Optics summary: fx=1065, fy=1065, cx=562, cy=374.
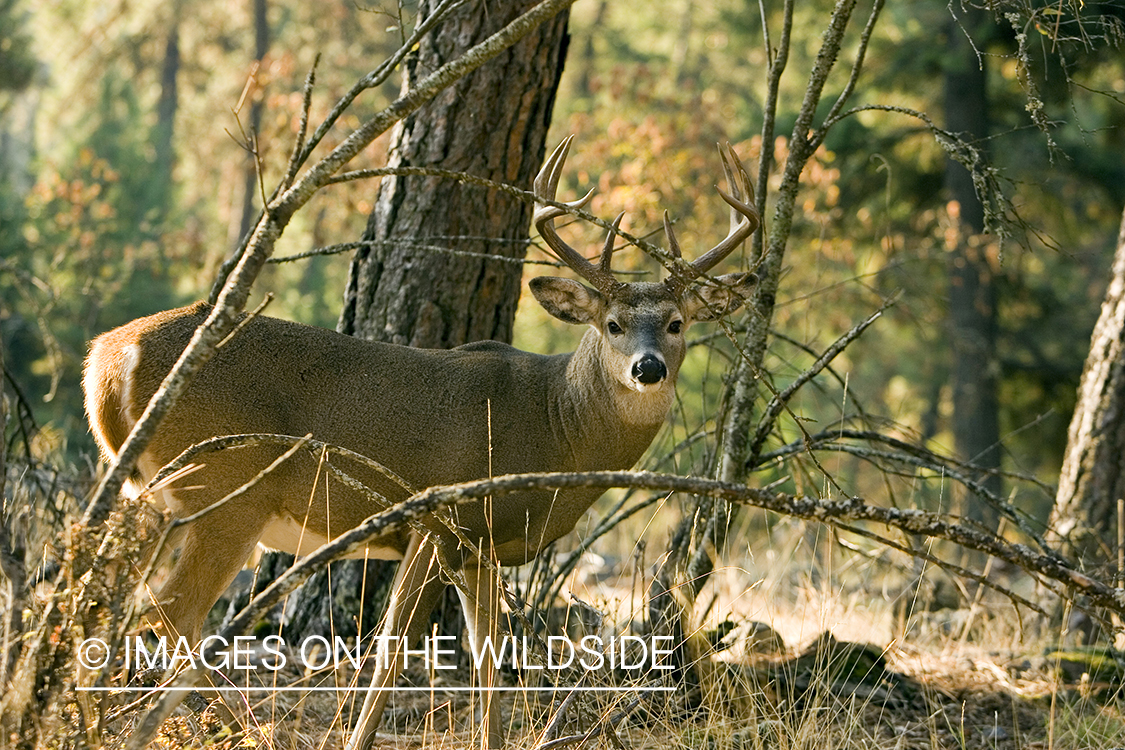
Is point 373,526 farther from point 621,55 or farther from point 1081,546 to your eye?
point 621,55

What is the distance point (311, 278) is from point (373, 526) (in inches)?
964

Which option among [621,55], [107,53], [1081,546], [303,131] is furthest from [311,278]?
[303,131]

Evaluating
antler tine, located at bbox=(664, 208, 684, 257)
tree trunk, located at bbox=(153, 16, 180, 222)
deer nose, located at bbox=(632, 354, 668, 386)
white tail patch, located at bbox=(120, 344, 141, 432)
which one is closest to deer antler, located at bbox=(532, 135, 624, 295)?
antler tine, located at bbox=(664, 208, 684, 257)

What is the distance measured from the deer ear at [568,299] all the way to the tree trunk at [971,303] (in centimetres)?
1029

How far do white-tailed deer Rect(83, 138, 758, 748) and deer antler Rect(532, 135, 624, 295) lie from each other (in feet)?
0.03

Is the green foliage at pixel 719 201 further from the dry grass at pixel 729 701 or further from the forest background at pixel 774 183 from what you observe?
the dry grass at pixel 729 701

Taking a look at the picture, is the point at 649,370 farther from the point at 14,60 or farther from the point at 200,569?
the point at 14,60

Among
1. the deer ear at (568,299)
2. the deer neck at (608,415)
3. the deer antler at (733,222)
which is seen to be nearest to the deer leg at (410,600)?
the deer neck at (608,415)

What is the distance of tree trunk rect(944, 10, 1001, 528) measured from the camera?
14641mm

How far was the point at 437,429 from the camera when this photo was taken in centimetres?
Answer: 489

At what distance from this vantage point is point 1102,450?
654 centimetres

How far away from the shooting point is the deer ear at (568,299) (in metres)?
5.35

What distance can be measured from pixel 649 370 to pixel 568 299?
799 mm

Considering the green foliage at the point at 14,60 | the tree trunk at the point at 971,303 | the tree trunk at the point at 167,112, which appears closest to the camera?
the tree trunk at the point at 971,303
